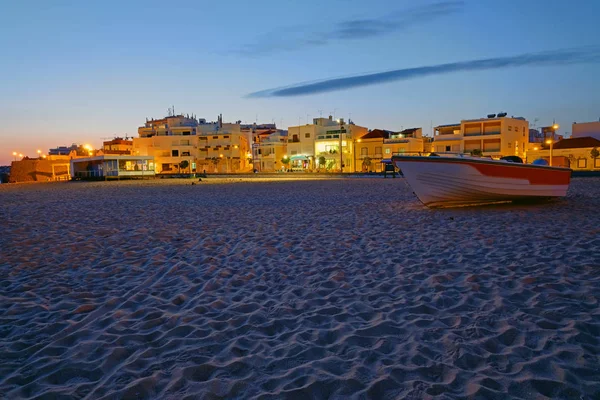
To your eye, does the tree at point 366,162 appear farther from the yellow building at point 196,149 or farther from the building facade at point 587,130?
the building facade at point 587,130

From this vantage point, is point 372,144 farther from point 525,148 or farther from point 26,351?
point 26,351

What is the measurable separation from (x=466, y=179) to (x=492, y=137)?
169 feet

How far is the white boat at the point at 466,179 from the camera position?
502 inches

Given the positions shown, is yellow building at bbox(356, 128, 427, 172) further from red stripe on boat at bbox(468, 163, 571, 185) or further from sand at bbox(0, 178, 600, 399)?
sand at bbox(0, 178, 600, 399)

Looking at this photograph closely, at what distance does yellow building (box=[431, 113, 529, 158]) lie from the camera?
58.2 m

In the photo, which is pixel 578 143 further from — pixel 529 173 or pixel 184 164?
pixel 184 164

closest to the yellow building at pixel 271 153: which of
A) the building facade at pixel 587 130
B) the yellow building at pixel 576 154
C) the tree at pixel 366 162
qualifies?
the tree at pixel 366 162

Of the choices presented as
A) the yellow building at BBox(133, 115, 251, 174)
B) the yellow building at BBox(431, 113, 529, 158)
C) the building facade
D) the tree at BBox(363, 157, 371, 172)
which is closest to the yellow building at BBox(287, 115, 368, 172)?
the tree at BBox(363, 157, 371, 172)

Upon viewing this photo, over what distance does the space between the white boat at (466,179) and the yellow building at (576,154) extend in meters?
45.7

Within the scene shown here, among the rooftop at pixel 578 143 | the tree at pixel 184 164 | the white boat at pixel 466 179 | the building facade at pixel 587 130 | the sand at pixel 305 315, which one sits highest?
the building facade at pixel 587 130

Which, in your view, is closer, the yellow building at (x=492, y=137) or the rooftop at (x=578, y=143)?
the rooftop at (x=578, y=143)

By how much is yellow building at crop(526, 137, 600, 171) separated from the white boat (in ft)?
150

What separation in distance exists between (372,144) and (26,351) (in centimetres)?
6637

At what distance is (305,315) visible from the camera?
4277 millimetres
